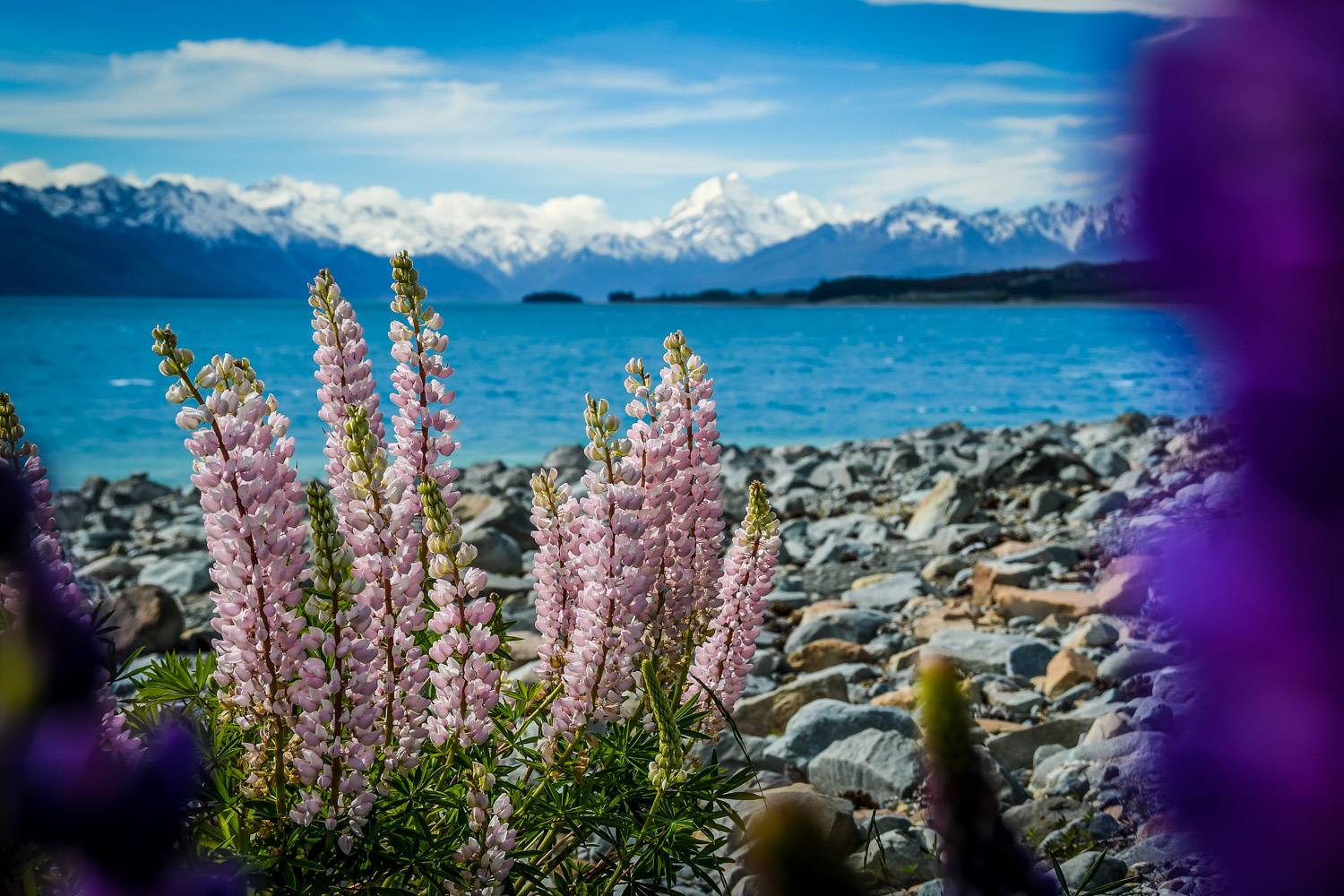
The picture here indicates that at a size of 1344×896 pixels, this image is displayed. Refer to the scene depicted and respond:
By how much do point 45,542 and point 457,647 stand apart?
95 cm

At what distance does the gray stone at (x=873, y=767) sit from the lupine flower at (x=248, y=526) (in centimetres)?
441

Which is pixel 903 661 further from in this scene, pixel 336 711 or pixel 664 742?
pixel 336 711

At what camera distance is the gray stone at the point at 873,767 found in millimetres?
5945

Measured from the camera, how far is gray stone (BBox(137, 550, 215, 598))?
14562 millimetres

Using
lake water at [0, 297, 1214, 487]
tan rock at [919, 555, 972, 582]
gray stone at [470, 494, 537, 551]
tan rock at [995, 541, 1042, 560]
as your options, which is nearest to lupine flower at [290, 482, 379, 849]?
lake water at [0, 297, 1214, 487]

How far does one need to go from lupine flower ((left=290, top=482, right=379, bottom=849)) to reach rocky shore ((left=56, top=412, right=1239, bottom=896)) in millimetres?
598

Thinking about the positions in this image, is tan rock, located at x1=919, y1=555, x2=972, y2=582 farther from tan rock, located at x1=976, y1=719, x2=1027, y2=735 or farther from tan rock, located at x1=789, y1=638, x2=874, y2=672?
tan rock, located at x1=976, y1=719, x2=1027, y2=735

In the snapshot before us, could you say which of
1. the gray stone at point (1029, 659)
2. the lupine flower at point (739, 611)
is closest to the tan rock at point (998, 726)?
the gray stone at point (1029, 659)

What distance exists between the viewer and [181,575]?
14953mm

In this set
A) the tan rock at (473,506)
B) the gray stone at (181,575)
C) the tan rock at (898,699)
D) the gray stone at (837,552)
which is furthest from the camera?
the tan rock at (473,506)

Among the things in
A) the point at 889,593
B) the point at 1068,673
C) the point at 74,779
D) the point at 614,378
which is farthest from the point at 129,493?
the point at 614,378

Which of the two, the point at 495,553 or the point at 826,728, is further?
the point at 495,553

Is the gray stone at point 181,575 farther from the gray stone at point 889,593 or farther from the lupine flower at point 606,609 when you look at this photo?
the lupine flower at point 606,609

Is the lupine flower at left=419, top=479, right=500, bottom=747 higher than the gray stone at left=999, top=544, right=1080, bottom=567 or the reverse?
higher
